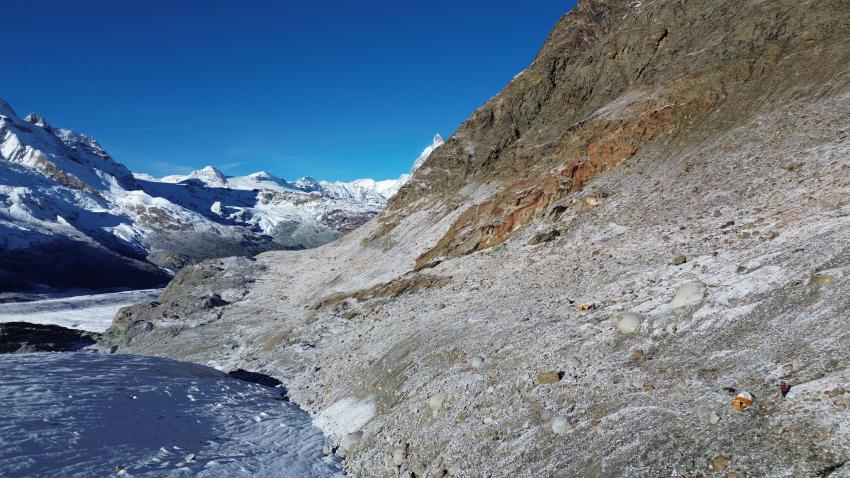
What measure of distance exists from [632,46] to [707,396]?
48072 mm

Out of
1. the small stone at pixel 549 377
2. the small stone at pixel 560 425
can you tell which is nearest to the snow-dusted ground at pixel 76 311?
the small stone at pixel 549 377

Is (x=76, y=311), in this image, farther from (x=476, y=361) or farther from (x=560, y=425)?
(x=560, y=425)

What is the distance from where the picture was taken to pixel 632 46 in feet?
156

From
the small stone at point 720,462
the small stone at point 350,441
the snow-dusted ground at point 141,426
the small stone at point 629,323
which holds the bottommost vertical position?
the small stone at point 720,462

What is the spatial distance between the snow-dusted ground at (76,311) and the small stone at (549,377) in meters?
71.9

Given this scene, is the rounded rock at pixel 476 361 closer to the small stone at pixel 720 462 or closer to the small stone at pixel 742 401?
the small stone at pixel 742 401

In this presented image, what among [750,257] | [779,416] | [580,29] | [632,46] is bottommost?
[779,416]

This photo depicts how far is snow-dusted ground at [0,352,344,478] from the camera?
11.1 metres

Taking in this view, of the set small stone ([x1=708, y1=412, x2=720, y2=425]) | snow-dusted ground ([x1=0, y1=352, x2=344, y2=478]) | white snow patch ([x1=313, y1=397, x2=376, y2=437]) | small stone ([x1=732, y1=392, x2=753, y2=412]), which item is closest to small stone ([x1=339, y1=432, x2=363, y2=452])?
white snow patch ([x1=313, y1=397, x2=376, y2=437])

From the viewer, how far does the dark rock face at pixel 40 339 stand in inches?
1677

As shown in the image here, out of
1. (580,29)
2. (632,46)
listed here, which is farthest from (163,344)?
(580,29)

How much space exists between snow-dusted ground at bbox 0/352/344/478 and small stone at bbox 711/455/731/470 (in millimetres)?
8923

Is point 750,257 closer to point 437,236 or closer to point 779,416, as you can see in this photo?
point 779,416

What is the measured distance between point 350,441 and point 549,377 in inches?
248
